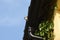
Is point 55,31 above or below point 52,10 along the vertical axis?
below

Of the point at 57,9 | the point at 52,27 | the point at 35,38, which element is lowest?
the point at 35,38

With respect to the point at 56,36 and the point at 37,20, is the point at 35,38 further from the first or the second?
the point at 56,36

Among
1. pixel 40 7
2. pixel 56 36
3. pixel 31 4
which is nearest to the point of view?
pixel 56 36

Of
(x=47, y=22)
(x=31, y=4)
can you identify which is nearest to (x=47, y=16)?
(x=47, y=22)

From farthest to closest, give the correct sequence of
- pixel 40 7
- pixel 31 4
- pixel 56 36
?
pixel 31 4 < pixel 40 7 < pixel 56 36

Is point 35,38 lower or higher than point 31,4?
lower

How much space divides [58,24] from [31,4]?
2.60m

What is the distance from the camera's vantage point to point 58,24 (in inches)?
351

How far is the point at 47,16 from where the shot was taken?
→ 9.26 metres

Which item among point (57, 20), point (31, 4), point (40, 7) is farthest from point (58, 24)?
point (31, 4)

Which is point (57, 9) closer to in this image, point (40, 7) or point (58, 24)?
point (58, 24)

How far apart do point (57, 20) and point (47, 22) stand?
401 mm

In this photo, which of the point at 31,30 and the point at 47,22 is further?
the point at 31,30

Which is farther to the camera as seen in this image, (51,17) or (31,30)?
(31,30)
